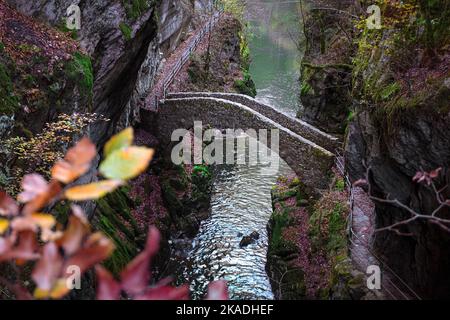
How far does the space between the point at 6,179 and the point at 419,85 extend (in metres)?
7.28

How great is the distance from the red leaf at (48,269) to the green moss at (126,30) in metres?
10.9

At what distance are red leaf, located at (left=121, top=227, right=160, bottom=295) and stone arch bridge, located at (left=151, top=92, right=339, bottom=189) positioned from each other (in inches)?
481

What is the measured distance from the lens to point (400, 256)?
26.2 ft

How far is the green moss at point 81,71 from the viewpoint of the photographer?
9.16 meters

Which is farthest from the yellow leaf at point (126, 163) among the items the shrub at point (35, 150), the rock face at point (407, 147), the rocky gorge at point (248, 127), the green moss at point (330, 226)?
the green moss at point (330, 226)

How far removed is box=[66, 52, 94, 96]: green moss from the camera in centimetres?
916

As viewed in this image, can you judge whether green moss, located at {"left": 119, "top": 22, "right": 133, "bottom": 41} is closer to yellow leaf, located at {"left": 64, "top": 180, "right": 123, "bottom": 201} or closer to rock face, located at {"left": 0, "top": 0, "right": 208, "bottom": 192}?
rock face, located at {"left": 0, "top": 0, "right": 208, "bottom": 192}

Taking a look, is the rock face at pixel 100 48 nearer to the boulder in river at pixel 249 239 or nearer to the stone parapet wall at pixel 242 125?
the stone parapet wall at pixel 242 125

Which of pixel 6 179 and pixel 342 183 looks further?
pixel 342 183

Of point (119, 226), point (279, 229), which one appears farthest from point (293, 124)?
point (119, 226)

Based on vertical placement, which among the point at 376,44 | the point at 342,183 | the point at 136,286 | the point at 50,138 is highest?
the point at 376,44

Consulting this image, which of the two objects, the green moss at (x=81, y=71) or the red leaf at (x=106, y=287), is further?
the green moss at (x=81, y=71)

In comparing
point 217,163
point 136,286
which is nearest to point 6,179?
point 136,286
